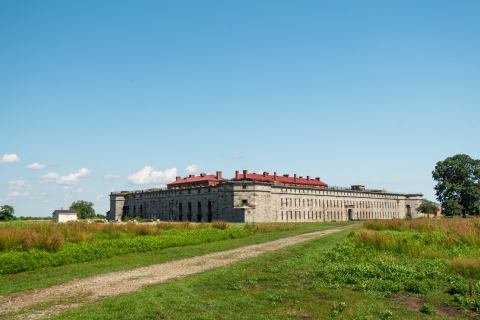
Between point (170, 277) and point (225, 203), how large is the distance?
81803mm

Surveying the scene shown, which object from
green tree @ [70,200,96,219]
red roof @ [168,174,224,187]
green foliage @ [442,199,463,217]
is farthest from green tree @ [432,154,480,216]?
green tree @ [70,200,96,219]

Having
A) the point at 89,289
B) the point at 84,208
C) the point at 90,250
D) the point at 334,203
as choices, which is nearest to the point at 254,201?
the point at 334,203

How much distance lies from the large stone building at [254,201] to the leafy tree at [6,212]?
4058 cm

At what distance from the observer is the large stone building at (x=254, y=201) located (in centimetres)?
9525

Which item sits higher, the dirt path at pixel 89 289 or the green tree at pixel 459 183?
the green tree at pixel 459 183

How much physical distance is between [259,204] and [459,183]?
154ft

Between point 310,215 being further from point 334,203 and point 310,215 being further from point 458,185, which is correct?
point 458,185

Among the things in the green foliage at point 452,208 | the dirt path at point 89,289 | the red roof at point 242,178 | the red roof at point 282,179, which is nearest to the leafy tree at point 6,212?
the red roof at point 242,178

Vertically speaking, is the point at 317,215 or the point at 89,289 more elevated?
the point at 317,215

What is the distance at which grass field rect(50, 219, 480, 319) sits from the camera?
9.46 metres

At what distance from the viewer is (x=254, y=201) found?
9475 cm

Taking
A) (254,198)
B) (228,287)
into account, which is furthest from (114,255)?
(254,198)

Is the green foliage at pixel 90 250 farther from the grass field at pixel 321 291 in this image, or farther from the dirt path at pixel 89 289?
the grass field at pixel 321 291

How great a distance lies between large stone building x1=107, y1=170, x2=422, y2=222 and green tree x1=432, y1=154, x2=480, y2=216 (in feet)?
101
